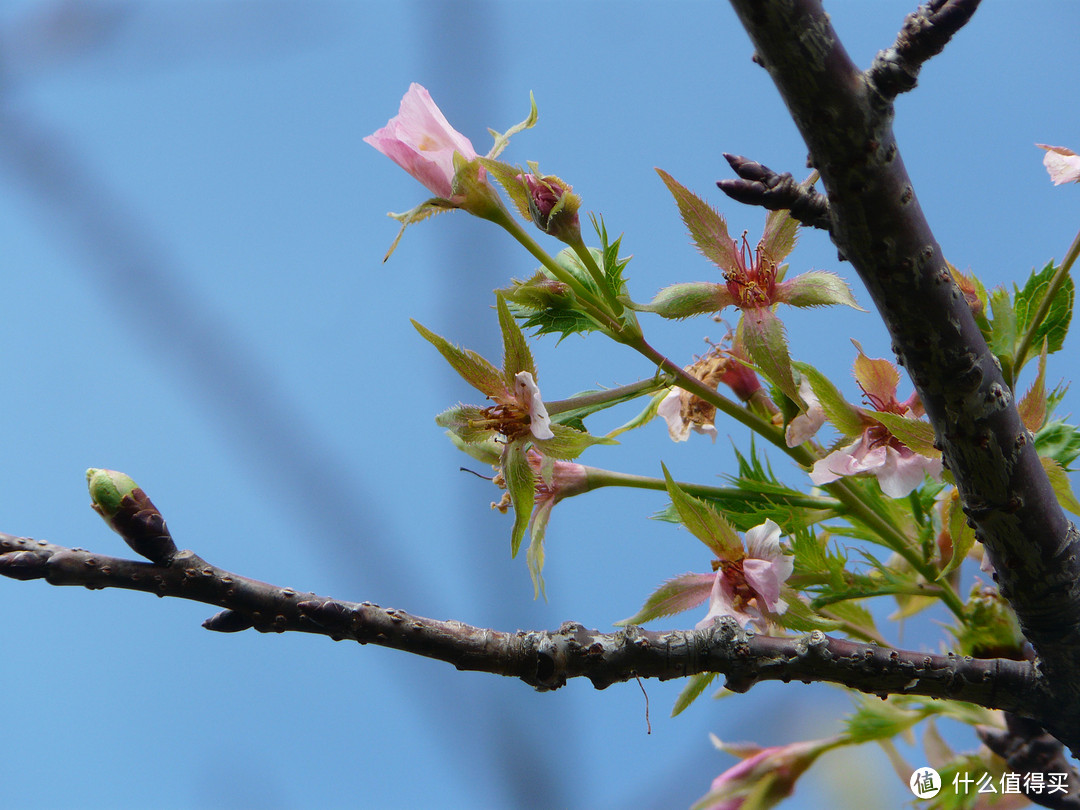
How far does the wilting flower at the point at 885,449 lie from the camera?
45 centimetres

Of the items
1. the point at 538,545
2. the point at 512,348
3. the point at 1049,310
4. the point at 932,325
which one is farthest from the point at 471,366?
the point at 1049,310

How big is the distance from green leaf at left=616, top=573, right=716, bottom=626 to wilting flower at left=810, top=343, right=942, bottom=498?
0.10 metres

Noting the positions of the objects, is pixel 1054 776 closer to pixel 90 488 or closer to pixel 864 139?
pixel 864 139

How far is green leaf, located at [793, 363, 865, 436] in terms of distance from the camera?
0.47 m

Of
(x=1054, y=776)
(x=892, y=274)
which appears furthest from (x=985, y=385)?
(x=1054, y=776)

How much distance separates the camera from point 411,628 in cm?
37

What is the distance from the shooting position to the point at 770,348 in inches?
17.5

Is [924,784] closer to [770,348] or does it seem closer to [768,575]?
[768,575]

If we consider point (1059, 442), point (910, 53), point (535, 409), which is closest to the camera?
point (910, 53)

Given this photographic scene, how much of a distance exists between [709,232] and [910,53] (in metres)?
0.17

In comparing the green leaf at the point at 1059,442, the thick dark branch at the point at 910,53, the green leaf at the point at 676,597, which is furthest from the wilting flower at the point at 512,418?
the green leaf at the point at 1059,442

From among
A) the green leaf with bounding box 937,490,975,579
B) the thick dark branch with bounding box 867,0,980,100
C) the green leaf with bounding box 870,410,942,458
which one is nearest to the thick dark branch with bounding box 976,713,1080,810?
the green leaf with bounding box 937,490,975,579

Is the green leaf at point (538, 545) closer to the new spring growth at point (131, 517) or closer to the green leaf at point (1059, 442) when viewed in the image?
the new spring growth at point (131, 517)

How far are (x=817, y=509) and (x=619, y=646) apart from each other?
0.77ft
